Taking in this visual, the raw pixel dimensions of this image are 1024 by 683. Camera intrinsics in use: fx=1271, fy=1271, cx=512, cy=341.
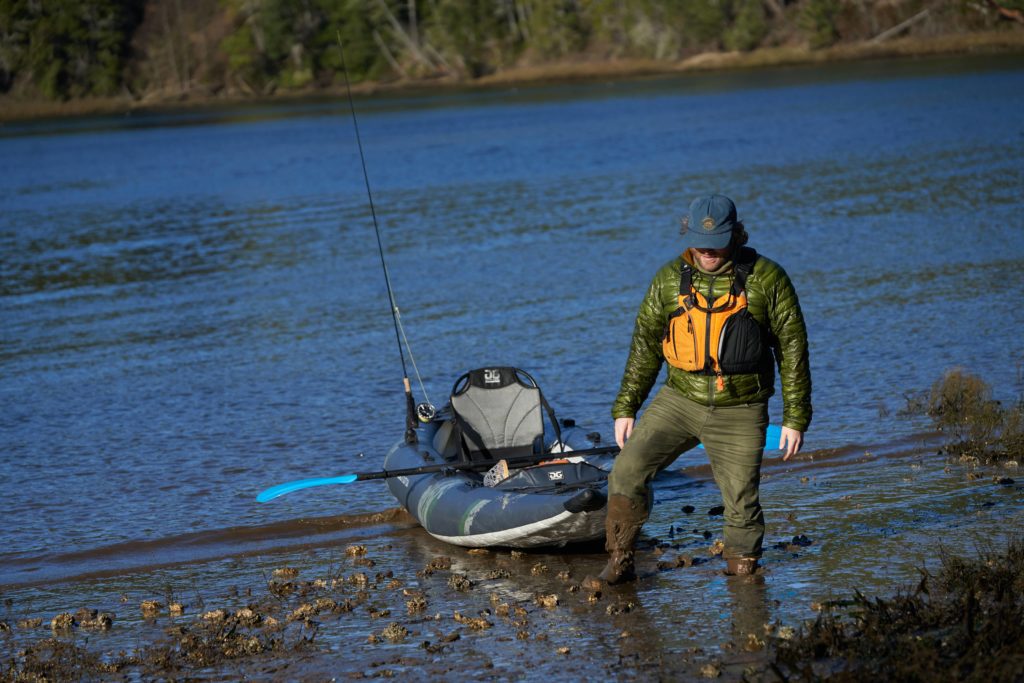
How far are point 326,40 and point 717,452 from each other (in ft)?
357

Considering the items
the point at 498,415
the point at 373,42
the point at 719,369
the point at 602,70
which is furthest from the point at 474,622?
the point at 373,42

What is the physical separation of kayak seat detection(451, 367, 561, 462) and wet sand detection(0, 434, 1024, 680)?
874mm

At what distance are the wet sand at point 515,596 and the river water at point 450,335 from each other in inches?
1.7

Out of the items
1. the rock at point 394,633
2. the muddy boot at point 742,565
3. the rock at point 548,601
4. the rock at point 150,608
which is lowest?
the rock at point 150,608

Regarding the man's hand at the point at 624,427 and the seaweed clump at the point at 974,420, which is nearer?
the man's hand at the point at 624,427

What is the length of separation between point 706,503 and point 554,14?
9490 cm

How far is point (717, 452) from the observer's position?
6840 mm

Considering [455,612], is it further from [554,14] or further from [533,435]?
[554,14]

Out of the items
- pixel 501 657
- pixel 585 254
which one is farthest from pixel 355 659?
pixel 585 254

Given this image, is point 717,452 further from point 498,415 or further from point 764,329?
point 498,415

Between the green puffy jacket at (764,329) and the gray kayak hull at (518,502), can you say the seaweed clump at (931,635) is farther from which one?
the gray kayak hull at (518,502)

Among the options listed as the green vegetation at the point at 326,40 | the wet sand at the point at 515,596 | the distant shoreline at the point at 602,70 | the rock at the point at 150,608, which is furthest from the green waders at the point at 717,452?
the green vegetation at the point at 326,40

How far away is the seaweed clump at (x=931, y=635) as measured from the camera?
17.4 ft

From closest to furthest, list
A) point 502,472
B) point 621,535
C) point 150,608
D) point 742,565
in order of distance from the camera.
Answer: point 742,565
point 621,535
point 150,608
point 502,472
